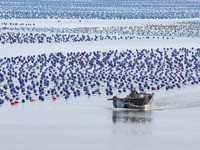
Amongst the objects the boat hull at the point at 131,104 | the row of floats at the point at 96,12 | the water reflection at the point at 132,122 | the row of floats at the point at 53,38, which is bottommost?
the water reflection at the point at 132,122

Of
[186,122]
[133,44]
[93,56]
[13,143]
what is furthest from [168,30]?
[13,143]

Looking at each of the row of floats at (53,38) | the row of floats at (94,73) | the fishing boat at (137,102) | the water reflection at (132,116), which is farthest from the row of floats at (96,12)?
the water reflection at (132,116)

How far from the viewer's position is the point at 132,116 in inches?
1070

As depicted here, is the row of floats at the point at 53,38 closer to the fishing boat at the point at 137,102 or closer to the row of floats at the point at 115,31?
the row of floats at the point at 115,31

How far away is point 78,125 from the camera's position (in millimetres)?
24719

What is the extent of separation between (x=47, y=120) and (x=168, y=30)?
48.8 meters

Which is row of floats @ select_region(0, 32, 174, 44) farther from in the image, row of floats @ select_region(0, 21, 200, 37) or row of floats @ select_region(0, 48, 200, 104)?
row of floats @ select_region(0, 48, 200, 104)

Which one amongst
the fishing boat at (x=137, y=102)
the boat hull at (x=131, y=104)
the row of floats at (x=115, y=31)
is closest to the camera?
the boat hull at (x=131, y=104)

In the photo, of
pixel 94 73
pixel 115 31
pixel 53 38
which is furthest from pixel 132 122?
pixel 115 31

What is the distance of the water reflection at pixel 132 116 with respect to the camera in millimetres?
26161

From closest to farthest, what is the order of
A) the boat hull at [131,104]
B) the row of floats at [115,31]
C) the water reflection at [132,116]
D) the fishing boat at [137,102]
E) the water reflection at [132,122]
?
the water reflection at [132,122], the water reflection at [132,116], the boat hull at [131,104], the fishing boat at [137,102], the row of floats at [115,31]

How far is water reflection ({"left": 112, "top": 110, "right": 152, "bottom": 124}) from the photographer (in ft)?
85.8

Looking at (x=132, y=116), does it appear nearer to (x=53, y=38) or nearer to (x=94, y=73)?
(x=94, y=73)

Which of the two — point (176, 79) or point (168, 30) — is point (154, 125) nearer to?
point (176, 79)
